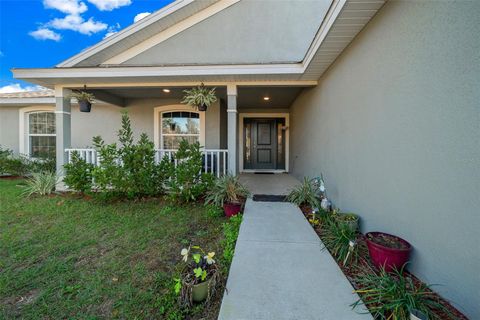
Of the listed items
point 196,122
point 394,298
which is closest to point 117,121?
point 196,122

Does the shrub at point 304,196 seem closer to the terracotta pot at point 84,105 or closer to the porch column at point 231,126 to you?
the porch column at point 231,126

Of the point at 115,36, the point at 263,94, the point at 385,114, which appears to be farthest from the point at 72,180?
the point at 385,114

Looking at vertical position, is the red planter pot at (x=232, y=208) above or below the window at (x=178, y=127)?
below

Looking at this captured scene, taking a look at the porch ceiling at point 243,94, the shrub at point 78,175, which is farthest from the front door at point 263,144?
the shrub at point 78,175

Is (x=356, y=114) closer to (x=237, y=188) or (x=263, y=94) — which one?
(x=237, y=188)

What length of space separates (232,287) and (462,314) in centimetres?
161

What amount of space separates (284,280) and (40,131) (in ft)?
30.3

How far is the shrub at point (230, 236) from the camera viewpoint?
7.57ft

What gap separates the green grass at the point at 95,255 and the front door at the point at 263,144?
Result: 4.68 metres

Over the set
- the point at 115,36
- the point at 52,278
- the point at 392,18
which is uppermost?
the point at 115,36

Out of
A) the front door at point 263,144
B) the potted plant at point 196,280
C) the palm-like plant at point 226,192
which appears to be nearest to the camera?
the potted plant at point 196,280

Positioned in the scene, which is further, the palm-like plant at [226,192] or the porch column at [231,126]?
the porch column at [231,126]

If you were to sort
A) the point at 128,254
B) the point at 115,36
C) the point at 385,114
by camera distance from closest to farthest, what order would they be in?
the point at 385,114
the point at 128,254
the point at 115,36

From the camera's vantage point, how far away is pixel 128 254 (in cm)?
250
